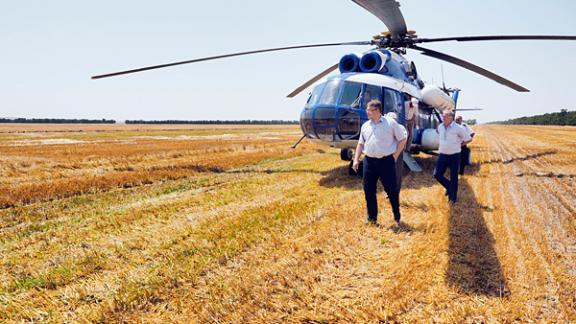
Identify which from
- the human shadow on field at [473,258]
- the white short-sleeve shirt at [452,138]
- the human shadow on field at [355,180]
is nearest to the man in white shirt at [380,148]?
the human shadow on field at [473,258]

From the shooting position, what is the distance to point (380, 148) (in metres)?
4.63

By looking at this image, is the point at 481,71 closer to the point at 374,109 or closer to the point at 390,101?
the point at 390,101

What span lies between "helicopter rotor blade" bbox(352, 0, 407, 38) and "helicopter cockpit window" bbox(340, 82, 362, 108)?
1684mm

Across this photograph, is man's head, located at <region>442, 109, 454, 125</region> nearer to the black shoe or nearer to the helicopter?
the helicopter

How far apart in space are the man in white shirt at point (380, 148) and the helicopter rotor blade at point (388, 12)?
273 centimetres

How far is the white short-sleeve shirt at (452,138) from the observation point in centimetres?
633

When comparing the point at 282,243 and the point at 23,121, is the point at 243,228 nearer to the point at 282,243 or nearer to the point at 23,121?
the point at 282,243

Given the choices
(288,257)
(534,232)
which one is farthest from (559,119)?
(288,257)

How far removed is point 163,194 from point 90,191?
78.5 inches

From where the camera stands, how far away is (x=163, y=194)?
8.03m

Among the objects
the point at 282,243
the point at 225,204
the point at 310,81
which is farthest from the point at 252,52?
the point at 282,243

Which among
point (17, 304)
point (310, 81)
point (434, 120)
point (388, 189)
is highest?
point (310, 81)

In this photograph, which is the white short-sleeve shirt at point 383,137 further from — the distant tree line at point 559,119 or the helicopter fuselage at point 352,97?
the distant tree line at point 559,119

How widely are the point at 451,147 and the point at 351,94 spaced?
115 inches
